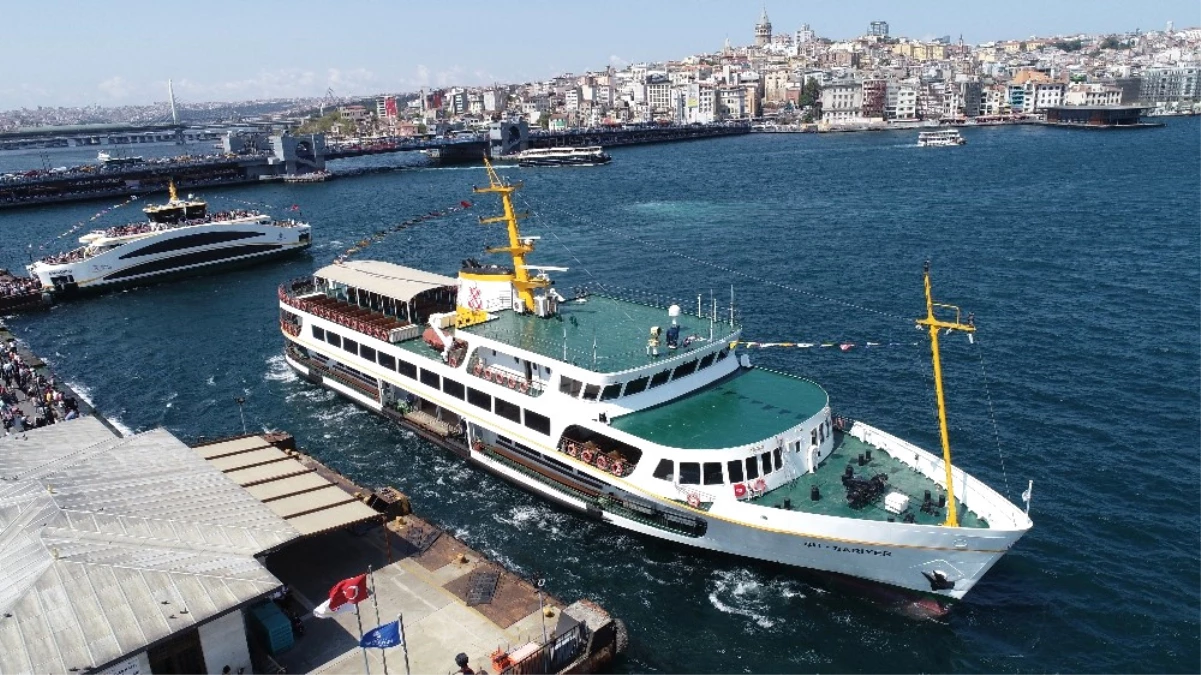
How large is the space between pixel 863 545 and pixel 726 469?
15.0 ft

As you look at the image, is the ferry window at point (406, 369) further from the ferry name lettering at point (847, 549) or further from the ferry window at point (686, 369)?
the ferry name lettering at point (847, 549)

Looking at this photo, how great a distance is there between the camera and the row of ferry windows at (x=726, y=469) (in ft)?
85.1

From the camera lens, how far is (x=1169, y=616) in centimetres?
2445

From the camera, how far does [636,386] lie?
29297 millimetres

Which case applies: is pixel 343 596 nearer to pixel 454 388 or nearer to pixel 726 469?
pixel 726 469

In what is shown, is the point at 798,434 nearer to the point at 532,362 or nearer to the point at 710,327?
the point at 710,327

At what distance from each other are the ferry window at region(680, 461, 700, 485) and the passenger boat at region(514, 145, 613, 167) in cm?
14749

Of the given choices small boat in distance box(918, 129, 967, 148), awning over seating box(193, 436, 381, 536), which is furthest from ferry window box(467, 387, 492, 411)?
small boat in distance box(918, 129, 967, 148)

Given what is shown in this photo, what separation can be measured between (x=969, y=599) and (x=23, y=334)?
207ft

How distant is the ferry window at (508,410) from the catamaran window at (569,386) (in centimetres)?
242

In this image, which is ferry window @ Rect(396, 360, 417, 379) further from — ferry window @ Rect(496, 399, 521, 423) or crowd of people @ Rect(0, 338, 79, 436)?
crowd of people @ Rect(0, 338, 79, 436)

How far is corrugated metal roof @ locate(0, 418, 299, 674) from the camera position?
1723cm

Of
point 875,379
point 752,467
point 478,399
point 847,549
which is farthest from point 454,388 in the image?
point 875,379

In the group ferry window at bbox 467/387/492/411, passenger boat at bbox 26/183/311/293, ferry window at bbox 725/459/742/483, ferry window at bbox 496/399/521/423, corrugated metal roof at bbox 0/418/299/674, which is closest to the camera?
corrugated metal roof at bbox 0/418/299/674
